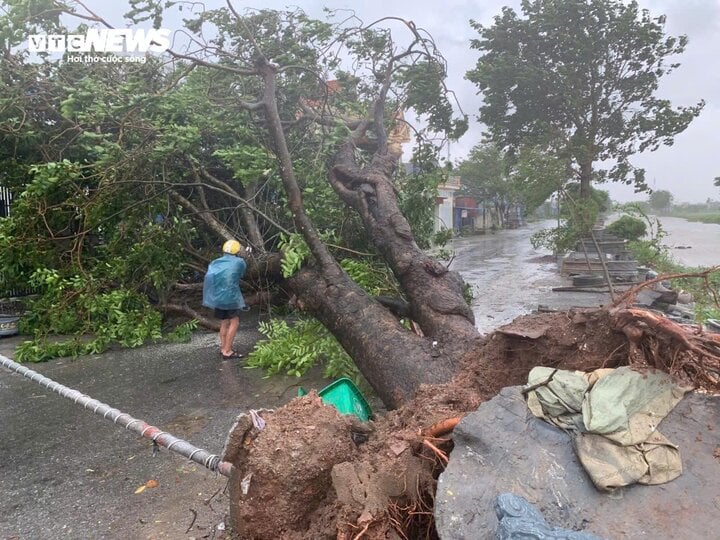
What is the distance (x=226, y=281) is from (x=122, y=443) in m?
2.26

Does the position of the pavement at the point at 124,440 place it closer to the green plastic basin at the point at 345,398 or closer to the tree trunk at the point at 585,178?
the green plastic basin at the point at 345,398

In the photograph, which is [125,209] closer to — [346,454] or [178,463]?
[178,463]

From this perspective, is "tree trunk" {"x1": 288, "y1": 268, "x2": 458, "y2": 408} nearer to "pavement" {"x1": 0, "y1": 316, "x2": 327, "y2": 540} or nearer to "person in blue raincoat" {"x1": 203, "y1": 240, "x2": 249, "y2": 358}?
"pavement" {"x1": 0, "y1": 316, "x2": 327, "y2": 540}

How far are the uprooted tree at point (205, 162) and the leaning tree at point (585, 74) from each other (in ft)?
32.4


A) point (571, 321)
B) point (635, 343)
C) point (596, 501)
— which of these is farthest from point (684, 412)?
point (571, 321)

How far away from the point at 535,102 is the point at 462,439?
664 inches

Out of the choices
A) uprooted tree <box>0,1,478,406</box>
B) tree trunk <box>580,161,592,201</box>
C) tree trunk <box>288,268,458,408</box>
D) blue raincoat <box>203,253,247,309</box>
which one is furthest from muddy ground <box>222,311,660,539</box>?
tree trunk <box>580,161,592,201</box>

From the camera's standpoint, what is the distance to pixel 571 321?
254 centimetres

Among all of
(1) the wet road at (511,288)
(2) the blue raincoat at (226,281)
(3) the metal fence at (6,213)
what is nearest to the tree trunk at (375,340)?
(2) the blue raincoat at (226,281)

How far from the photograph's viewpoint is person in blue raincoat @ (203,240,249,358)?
553 cm

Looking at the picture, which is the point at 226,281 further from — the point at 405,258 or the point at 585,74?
the point at 585,74

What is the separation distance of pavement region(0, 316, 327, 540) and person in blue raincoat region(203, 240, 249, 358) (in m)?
0.30

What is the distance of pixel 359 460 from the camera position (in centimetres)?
215

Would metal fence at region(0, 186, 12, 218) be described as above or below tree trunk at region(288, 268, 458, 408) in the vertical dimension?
above
